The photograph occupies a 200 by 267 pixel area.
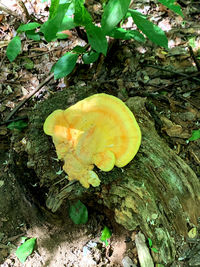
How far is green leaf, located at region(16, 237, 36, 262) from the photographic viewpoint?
10.7ft

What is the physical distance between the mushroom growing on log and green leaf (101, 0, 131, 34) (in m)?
0.93

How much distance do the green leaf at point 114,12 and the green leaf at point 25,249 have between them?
2785mm

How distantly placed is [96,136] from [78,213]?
115 centimetres

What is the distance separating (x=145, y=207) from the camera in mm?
2549

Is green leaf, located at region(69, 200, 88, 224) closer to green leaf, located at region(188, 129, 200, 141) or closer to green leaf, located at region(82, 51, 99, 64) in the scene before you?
green leaf, located at region(188, 129, 200, 141)

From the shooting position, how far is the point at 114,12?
6.16 ft

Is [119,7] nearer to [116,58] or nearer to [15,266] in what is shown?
[116,58]

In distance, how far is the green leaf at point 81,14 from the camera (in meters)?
2.36

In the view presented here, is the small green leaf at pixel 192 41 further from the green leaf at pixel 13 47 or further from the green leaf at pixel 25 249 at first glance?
the green leaf at pixel 25 249

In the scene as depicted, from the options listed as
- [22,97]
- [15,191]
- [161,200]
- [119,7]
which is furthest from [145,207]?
[22,97]

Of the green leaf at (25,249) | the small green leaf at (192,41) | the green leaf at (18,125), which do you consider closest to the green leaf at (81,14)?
the green leaf at (18,125)

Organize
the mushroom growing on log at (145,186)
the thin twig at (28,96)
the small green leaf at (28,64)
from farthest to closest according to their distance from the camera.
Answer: the small green leaf at (28,64)
the thin twig at (28,96)
the mushroom growing on log at (145,186)

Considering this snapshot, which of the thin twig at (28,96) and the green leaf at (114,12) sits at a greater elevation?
the green leaf at (114,12)

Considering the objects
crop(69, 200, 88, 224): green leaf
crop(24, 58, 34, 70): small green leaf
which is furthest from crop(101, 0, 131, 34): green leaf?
crop(24, 58, 34, 70): small green leaf
